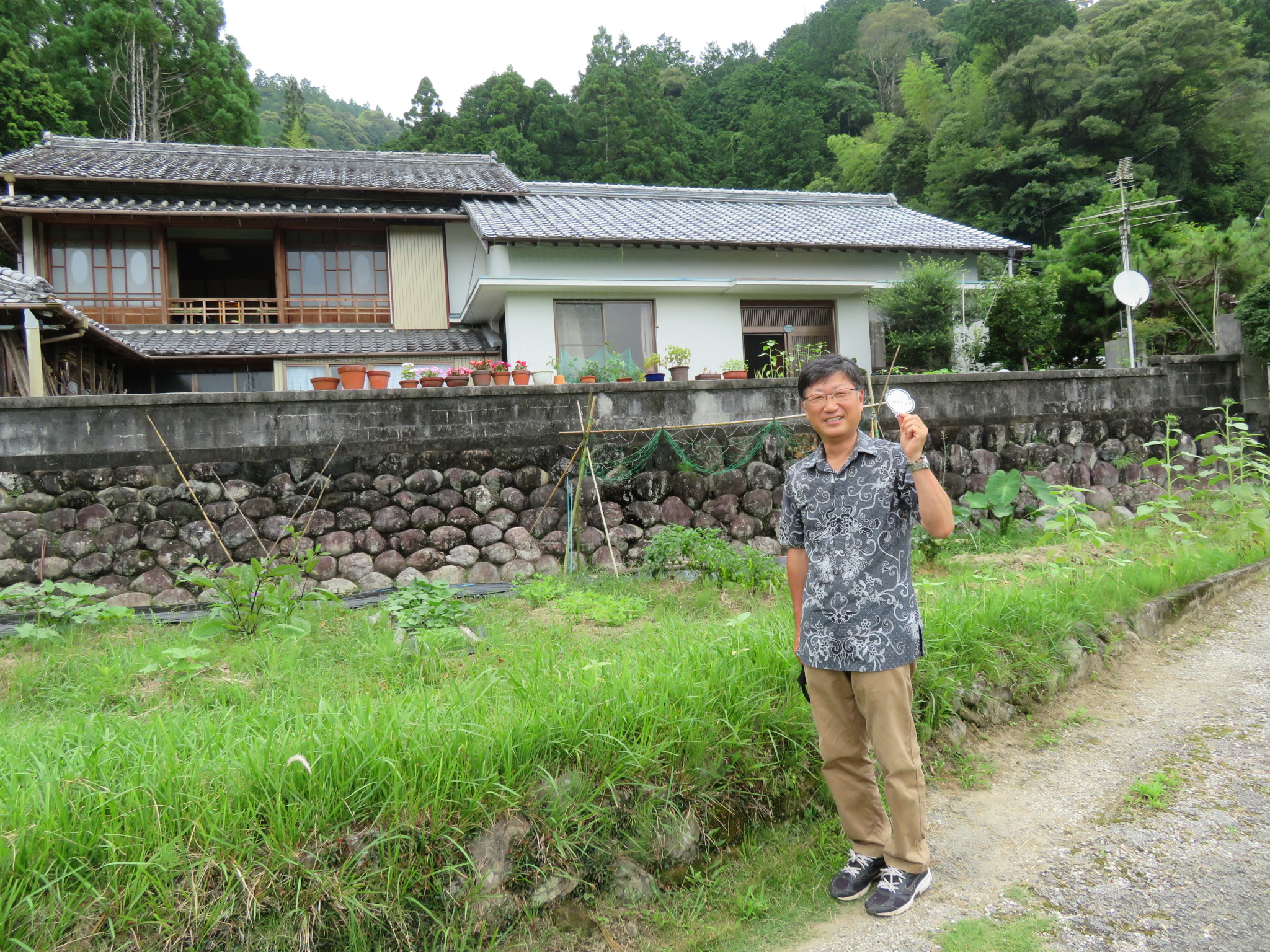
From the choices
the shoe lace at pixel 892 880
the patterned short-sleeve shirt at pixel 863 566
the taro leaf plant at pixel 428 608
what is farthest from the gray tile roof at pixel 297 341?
the shoe lace at pixel 892 880

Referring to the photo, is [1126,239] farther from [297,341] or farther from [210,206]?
[210,206]

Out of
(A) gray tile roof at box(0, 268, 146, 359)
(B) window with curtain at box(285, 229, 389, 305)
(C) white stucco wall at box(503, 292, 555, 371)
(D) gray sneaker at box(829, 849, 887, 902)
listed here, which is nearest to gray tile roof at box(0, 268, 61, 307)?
(A) gray tile roof at box(0, 268, 146, 359)

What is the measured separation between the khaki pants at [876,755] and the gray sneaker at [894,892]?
0.10 ft

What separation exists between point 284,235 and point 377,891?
13.2 meters

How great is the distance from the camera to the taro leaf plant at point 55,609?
561 centimetres

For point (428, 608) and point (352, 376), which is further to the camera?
point (352, 376)

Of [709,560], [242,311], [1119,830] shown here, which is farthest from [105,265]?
[1119,830]

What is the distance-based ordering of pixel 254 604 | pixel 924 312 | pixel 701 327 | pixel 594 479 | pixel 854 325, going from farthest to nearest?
pixel 854 325, pixel 701 327, pixel 924 312, pixel 594 479, pixel 254 604

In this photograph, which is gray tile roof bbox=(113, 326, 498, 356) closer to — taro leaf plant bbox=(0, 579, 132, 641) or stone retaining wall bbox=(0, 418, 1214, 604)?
stone retaining wall bbox=(0, 418, 1214, 604)

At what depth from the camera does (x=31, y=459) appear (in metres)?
7.09

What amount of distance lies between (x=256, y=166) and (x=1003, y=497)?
45.3 feet

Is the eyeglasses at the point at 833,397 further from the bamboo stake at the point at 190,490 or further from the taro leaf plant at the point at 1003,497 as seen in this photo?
the taro leaf plant at the point at 1003,497

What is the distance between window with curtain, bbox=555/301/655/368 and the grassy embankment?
333 inches

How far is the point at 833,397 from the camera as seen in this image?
2.77 meters
